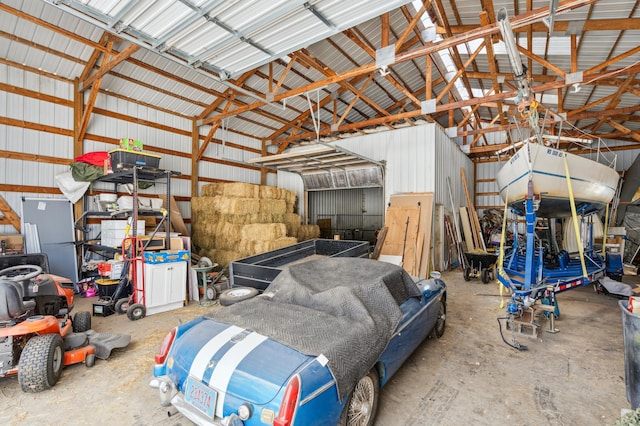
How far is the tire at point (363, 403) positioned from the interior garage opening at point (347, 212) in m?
9.82

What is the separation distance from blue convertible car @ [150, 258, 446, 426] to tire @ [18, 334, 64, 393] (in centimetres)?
157

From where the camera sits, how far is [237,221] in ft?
28.7

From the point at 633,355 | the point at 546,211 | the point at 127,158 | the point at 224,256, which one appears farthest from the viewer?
the point at 224,256

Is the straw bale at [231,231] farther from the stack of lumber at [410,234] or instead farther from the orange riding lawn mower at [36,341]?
the orange riding lawn mower at [36,341]

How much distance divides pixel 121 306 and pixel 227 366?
4481 mm

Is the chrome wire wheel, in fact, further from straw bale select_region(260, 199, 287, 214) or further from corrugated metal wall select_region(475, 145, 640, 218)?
corrugated metal wall select_region(475, 145, 640, 218)

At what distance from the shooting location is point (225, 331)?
7.28 ft

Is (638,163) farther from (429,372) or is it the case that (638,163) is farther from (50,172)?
(50,172)

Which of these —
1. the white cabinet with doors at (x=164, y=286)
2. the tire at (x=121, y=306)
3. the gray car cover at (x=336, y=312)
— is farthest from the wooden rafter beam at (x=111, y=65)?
the gray car cover at (x=336, y=312)

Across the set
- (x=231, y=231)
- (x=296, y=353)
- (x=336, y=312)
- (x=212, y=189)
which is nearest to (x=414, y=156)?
(x=231, y=231)

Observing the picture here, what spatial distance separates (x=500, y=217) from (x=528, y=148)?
9924 millimetres

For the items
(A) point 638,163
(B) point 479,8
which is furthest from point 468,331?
(A) point 638,163

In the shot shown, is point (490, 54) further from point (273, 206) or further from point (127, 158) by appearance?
point (127, 158)

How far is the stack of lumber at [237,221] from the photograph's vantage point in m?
8.34
